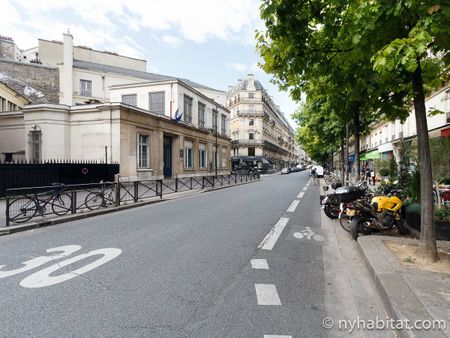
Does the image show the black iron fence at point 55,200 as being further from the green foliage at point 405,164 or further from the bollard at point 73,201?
the green foliage at point 405,164

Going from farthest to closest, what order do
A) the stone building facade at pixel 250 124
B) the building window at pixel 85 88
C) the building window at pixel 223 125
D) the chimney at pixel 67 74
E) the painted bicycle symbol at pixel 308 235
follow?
1. the stone building facade at pixel 250 124
2. the building window at pixel 223 125
3. the building window at pixel 85 88
4. the chimney at pixel 67 74
5. the painted bicycle symbol at pixel 308 235

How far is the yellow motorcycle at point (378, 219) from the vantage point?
18.7 ft

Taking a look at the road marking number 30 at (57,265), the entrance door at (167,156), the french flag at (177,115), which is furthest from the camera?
the entrance door at (167,156)

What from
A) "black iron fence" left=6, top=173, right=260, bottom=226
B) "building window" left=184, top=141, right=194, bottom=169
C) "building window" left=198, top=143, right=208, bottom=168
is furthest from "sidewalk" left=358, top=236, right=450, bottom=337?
"building window" left=198, top=143, right=208, bottom=168

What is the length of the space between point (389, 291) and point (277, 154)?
7279 cm

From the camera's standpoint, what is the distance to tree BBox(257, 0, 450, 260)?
3.28 m

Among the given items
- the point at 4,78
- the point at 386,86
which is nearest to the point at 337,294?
the point at 386,86

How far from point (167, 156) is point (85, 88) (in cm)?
1532

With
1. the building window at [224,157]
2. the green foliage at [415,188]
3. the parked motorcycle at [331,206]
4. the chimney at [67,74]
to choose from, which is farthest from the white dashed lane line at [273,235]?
the chimney at [67,74]

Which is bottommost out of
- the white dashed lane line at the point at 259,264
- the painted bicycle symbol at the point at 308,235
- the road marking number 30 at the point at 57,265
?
the painted bicycle symbol at the point at 308,235

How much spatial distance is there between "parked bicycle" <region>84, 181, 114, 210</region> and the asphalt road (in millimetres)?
2750

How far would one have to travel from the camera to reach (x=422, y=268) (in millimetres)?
3777

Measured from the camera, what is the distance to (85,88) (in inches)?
1211

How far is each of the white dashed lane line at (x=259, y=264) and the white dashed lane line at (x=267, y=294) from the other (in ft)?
2.11
